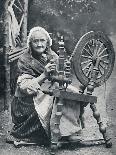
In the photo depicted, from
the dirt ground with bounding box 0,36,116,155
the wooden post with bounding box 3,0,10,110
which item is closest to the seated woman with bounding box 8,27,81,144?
the dirt ground with bounding box 0,36,116,155

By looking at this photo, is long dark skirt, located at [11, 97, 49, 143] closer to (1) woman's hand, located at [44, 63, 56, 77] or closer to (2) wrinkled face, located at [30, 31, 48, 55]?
(1) woman's hand, located at [44, 63, 56, 77]

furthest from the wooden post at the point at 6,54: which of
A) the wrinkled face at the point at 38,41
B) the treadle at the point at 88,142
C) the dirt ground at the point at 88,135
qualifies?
the treadle at the point at 88,142

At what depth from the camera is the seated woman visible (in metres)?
5.70

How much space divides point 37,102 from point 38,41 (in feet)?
3.08

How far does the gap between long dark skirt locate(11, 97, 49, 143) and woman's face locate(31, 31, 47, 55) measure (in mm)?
781

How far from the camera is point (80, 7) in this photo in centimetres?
1076

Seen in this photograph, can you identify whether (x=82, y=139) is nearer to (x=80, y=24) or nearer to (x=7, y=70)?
(x=7, y=70)

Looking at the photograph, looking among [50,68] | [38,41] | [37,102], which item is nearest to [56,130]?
[37,102]

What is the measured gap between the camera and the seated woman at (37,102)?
18.7 ft

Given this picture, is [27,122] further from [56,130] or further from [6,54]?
[6,54]

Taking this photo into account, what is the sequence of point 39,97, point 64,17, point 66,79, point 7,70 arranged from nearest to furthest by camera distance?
point 66,79 < point 39,97 < point 7,70 < point 64,17

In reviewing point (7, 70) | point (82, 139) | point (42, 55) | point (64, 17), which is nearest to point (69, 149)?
point (82, 139)

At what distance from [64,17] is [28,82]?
17.6 feet

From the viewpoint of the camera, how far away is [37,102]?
5.81 meters
